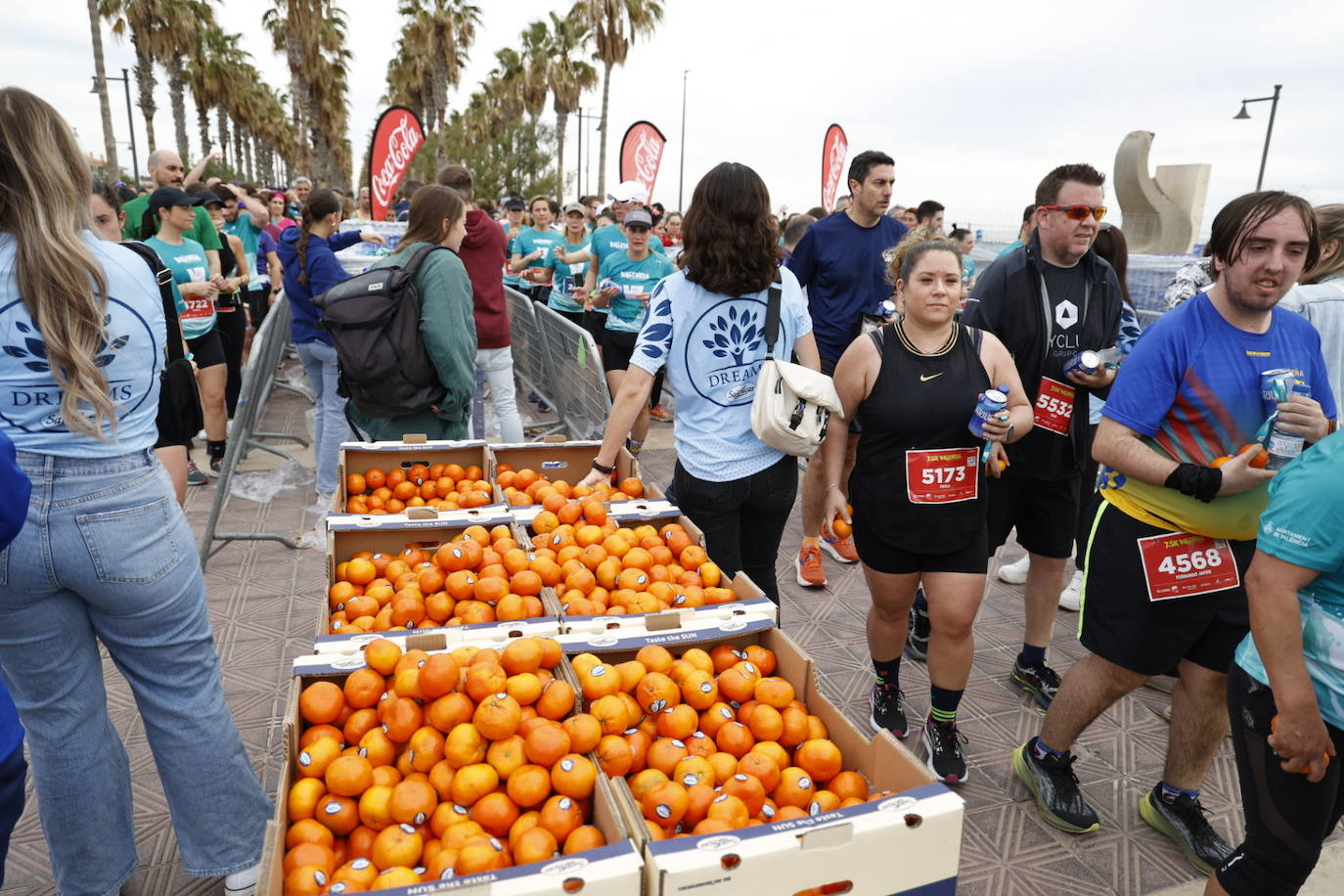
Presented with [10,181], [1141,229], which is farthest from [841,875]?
[1141,229]

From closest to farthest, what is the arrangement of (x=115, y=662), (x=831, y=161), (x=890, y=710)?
(x=115, y=662) < (x=890, y=710) < (x=831, y=161)

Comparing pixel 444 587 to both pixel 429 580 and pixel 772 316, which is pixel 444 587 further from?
pixel 772 316

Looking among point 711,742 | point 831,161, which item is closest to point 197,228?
point 711,742

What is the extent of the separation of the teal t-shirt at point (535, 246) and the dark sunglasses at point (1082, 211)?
6.52m

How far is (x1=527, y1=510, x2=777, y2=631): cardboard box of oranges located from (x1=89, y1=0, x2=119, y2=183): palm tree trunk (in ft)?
59.5

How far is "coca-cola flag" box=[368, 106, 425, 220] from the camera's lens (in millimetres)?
8203

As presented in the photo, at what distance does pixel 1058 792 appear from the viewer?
9.47ft

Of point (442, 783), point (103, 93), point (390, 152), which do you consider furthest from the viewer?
point (103, 93)

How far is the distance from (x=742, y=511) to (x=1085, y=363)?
4.73 feet

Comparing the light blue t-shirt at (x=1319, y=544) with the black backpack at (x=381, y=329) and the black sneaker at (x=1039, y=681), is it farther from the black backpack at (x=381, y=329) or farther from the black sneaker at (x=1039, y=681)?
the black backpack at (x=381, y=329)

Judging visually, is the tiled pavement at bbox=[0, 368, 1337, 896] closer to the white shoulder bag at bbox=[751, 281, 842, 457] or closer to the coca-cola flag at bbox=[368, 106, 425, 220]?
the white shoulder bag at bbox=[751, 281, 842, 457]

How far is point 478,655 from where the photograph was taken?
6.53 feet

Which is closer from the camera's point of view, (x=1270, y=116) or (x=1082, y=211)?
(x=1082, y=211)

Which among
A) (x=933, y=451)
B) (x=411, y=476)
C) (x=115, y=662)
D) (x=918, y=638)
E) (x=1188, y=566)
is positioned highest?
(x=933, y=451)
